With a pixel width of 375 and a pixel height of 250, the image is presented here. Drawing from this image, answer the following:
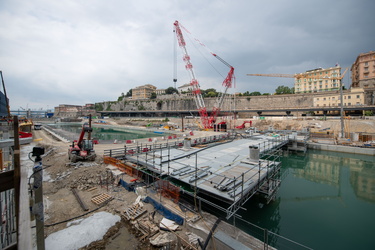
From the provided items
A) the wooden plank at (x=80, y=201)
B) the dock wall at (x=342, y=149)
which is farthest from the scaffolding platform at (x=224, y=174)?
the dock wall at (x=342, y=149)

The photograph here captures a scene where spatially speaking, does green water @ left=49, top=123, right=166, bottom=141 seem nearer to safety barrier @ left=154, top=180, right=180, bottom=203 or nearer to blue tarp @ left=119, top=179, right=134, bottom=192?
blue tarp @ left=119, top=179, right=134, bottom=192

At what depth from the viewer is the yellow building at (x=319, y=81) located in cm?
7631

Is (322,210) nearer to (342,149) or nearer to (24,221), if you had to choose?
(24,221)

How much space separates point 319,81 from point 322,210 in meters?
91.7

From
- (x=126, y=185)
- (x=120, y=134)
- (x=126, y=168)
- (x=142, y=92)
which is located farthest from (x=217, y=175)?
(x=142, y=92)

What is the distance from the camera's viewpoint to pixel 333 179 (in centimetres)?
1733

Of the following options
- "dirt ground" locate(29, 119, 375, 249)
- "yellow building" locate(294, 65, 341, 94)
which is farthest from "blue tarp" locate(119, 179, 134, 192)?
"yellow building" locate(294, 65, 341, 94)

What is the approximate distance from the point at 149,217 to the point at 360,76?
279 feet

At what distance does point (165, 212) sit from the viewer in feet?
26.3

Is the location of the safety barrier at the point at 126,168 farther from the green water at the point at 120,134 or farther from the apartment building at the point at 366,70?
the apartment building at the point at 366,70

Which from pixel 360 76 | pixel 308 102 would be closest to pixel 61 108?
pixel 308 102

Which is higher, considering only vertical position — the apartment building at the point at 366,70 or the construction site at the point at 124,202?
the apartment building at the point at 366,70

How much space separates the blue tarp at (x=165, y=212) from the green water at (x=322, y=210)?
3.74m

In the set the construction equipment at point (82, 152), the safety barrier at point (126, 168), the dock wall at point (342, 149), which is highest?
the construction equipment at point (82, 152)
